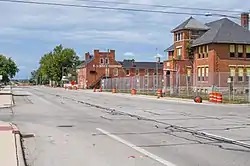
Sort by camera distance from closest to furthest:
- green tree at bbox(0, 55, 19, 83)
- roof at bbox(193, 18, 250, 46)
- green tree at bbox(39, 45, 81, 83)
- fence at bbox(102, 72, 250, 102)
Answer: fence at bbox(102, 72, 250, 102) → roof at bbox(193, 18, 250, 46) → green tree at bbox(0, 55, 19, 83) → green tree at bbox(39, 45, 81, 83)

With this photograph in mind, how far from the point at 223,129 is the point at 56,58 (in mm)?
140243

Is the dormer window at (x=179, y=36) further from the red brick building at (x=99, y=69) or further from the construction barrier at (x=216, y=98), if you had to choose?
the red brick building at (x=99, y=69)

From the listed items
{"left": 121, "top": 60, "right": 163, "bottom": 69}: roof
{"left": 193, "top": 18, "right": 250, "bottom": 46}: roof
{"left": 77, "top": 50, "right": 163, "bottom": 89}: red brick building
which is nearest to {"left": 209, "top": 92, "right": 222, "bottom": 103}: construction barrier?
{"left": 193, "top": 18, "right": 250, "bottom": 46}: roof

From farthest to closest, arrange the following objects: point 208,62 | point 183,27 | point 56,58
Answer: point 56,58 < point 183,27 < point 208,62

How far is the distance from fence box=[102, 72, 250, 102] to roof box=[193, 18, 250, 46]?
4532 millimetres

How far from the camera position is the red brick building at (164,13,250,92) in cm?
5852

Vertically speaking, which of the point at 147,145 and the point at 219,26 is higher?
the point at 219,26

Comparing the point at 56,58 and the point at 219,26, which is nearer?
the point at 219,26

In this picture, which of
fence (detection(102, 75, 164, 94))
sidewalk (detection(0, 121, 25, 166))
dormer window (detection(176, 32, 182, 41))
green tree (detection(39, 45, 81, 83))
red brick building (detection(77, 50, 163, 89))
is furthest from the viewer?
green tree (detection(39, 45, 81, 83))

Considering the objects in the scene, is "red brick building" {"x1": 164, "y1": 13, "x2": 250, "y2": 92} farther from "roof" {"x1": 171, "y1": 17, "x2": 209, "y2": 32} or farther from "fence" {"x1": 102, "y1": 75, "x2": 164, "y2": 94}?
"fence" {"x1": 102, "y1": 75, "x2": 164, "y2": 94}

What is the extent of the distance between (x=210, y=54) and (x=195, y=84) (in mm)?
4545

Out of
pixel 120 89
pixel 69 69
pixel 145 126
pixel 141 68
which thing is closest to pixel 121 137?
pixel 145 126

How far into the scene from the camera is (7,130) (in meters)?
15.1

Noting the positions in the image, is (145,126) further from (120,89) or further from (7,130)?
(120,89)
